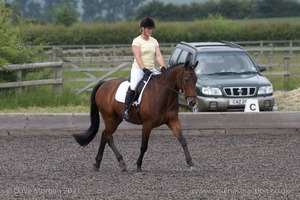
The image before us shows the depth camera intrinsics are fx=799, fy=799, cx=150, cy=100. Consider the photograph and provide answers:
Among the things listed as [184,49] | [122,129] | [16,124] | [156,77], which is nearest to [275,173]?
[156,77]

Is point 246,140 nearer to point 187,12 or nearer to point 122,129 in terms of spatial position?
point 122,129

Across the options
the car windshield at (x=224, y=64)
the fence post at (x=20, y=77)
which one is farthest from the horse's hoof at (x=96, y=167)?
the fence post at (x=20, y=77)

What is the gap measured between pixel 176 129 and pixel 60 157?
2317 mm

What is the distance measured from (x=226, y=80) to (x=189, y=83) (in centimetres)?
642

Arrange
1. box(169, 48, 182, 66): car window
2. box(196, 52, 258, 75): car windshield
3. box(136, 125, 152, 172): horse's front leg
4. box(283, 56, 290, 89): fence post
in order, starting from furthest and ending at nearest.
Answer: box(283, 56, 290, 89): fence post, box(169, 48, 182, 66): car window, box(196, 52, 258, 75): car windshield, box(136, 125, 152, 172): horse's front leg

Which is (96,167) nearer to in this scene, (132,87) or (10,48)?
(132,87)

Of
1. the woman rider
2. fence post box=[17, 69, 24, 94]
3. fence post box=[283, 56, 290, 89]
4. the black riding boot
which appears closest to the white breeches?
the woman rider

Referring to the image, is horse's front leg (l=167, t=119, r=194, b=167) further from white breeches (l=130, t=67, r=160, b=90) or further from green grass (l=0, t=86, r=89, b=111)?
green grass (l=0, t=86, r=89, b=111)

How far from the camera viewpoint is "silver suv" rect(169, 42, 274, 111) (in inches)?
649

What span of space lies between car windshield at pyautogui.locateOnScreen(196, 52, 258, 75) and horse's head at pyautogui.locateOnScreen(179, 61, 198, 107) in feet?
22.8

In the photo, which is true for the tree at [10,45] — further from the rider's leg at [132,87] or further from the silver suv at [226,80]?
the rider's leg at [132,87]

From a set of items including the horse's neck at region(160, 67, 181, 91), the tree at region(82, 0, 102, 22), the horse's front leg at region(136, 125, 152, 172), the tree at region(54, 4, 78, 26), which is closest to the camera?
the horse's front leg at region(136, 125, 152, 172)

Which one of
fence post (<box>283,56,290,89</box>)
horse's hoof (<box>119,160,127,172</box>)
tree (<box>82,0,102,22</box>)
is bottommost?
tree (<box>82,0,102,22</box>)

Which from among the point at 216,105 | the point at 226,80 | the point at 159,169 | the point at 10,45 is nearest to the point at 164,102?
the point at 159,169
